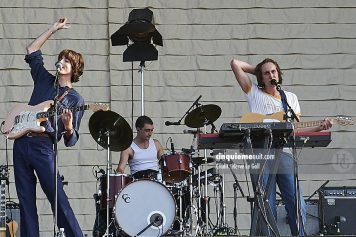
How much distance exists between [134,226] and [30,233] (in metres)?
1.96

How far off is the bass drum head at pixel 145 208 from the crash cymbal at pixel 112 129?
55cm

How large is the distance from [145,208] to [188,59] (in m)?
2.44

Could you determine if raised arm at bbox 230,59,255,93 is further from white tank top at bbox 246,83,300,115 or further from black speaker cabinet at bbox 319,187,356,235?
black speaker cabinet at bbox 319,187,356,235

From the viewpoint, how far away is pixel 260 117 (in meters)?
8.26

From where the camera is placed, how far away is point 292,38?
11602 millimetres

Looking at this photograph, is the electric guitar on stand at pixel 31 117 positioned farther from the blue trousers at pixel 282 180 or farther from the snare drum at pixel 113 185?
the snare drum at pixel 113 185

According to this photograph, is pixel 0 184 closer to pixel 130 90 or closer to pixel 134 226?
pixel 134 226

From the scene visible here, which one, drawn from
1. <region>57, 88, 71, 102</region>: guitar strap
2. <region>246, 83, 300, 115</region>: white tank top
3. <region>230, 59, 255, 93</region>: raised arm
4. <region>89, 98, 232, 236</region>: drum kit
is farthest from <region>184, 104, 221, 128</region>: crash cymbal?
<region>57, 88, 71, 102</region>: guitar strap

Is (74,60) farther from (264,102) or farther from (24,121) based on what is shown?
(264,102)

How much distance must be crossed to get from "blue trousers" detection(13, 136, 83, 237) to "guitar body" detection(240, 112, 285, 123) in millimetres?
1696

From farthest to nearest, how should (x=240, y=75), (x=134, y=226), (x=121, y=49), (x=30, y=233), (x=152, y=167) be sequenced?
(x=121, y=49) → (x=152, y=167) → (x=134, y=226) → (x=240, y=75) → (x=30, y=233)

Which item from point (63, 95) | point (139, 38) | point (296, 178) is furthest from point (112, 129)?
point (296, 178)

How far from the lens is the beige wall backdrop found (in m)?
11.3

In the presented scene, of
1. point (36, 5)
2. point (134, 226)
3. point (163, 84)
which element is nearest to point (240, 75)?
point (134, 226)
